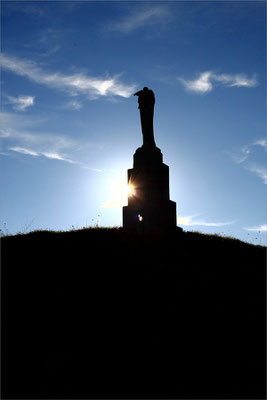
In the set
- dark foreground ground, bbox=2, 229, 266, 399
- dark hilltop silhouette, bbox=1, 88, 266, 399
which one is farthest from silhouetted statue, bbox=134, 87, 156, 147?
dark foreground ground, bbox=2, 229, 266, 399

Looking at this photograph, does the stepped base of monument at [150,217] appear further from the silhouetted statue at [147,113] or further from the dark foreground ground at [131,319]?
the silhouetted statue at [147,113]

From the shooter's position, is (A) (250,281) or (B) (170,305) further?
(A) (250,281)

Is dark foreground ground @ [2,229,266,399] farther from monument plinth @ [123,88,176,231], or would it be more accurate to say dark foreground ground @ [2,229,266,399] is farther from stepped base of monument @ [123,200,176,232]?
monument plinth @ [123,88,176,231]

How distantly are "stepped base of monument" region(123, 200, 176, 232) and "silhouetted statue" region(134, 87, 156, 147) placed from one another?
2.63 metres

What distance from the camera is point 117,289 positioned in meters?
9.66

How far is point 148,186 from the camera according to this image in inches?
551

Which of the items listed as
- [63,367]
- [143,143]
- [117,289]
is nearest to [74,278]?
[117,289]

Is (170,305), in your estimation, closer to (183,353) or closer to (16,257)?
(183,353)

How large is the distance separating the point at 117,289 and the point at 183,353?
279 centimetres

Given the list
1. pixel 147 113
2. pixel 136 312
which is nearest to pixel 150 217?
pixel 147 113

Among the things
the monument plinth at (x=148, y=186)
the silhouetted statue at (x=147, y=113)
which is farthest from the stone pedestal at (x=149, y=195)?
the silhouetted statue at (x=147, y=113)

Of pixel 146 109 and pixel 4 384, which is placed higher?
pixel 146 109

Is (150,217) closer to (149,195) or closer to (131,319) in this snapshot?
(149,195)

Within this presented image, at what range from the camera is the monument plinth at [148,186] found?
1367 centimetres
